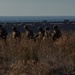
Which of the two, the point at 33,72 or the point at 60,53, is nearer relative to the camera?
the point at 33,72

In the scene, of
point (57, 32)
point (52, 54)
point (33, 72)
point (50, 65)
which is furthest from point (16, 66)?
point (57, 32)

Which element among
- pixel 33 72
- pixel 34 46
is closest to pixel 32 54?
pixel 34 46

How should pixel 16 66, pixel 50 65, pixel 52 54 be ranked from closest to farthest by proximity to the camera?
1. pixel 16 66
2. pixel 50 65
3. pixel 52 54

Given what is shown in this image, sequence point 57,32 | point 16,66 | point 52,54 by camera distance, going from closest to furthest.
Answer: point 16,66 → point 52,54 → point 57,32

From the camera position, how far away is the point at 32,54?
16.4 meters

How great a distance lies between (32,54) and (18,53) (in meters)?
0.58

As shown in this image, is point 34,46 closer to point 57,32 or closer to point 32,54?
point 32,54

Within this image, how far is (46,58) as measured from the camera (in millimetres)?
17234

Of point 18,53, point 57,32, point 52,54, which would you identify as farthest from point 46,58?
point 57,32

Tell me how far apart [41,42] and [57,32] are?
435 cm

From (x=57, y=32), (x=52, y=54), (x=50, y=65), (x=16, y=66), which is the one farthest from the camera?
(x=57, y=32)

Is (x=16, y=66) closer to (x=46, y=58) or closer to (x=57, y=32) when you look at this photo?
(x=46, y=58)

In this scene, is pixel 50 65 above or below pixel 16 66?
below

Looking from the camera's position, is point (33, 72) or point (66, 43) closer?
point (33, 72)
